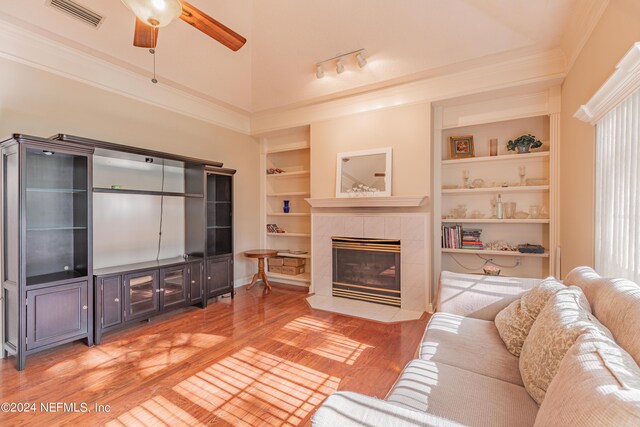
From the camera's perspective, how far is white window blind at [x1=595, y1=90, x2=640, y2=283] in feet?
5.83

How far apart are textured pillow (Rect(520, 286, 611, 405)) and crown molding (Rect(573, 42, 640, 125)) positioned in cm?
120

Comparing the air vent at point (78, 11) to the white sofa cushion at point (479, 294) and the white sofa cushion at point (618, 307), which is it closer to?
the white sofa cushion at point (479, 294)

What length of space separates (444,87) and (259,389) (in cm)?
380

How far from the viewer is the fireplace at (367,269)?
13.5ft

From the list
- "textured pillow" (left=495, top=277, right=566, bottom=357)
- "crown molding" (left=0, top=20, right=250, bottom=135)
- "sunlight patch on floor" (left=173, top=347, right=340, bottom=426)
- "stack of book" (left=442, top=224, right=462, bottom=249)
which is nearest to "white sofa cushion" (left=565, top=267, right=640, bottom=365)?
"textured pillow" (left=495, top=277, right=566, bottom=357)

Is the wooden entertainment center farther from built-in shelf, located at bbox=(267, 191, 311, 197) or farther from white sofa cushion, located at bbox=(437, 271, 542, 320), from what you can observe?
white sofa cushion, located at bbox=(437, 271, 542, 320)

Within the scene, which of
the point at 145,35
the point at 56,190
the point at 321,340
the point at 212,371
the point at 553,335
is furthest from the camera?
the point at 321,340

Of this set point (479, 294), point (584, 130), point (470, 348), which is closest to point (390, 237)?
point (479, 294)

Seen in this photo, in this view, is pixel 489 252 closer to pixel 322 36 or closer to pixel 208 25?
pixel 322 36

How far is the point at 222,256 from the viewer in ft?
14.2

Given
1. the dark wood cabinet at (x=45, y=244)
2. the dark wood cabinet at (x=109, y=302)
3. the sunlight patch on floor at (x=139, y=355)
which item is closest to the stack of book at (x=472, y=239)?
the sunlight patch on floor at (x=139, y=355)

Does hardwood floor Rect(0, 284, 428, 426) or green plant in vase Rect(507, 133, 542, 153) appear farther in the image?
green plant in vase Rect(507, 133, 542, 153)

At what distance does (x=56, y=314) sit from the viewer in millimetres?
2682

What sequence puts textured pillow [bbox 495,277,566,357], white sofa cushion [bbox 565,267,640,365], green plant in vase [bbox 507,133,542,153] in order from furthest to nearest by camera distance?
green plant in vase [bbox 507,133,542,153]
textured pillow [bbox 495,277,566,357]
white sofa cushion [bbox 565,267,640,365]
